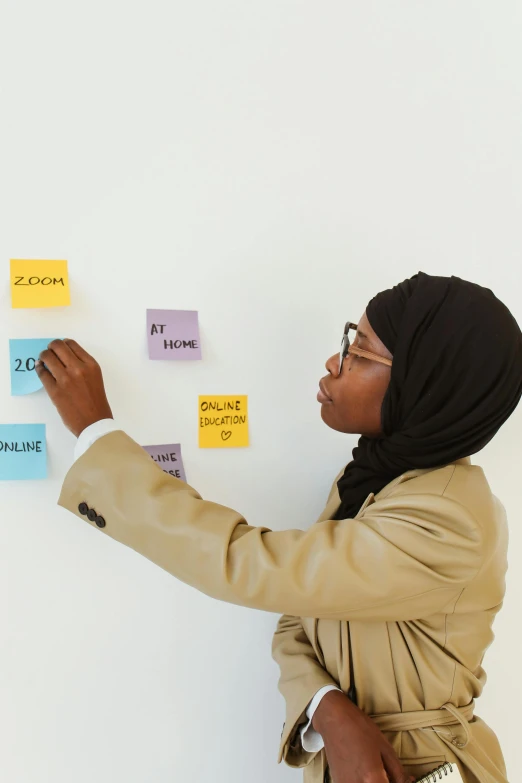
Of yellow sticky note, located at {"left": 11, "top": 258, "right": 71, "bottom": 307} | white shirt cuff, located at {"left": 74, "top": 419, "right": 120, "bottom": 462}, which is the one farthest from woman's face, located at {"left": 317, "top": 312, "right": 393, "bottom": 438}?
yellow sticky note, located at {"left": 11, "top": 258, "right": 71, "bottom": 307}

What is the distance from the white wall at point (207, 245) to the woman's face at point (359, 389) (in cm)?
19

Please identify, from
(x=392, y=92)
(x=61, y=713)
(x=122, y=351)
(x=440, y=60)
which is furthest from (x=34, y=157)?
(x=61, y=713)

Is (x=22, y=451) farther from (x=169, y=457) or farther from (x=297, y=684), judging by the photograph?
(x=297, y=684)

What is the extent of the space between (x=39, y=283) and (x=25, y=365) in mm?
142

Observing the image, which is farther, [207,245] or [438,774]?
[207,245]

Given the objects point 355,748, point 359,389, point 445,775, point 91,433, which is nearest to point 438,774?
point 445,775

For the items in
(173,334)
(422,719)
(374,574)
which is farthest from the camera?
(173,334)

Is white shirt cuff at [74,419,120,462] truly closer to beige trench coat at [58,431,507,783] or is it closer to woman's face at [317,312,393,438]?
beige trench coat at [58,431,507,783]

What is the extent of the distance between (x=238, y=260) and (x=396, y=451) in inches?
18.9

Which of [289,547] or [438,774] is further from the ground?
[289,547]

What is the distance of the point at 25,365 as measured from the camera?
3.49 ft

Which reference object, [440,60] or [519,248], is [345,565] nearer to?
[519,248]

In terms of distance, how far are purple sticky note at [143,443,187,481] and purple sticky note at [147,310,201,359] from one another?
0.55ft

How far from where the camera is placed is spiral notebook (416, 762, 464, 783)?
2.95 feet
